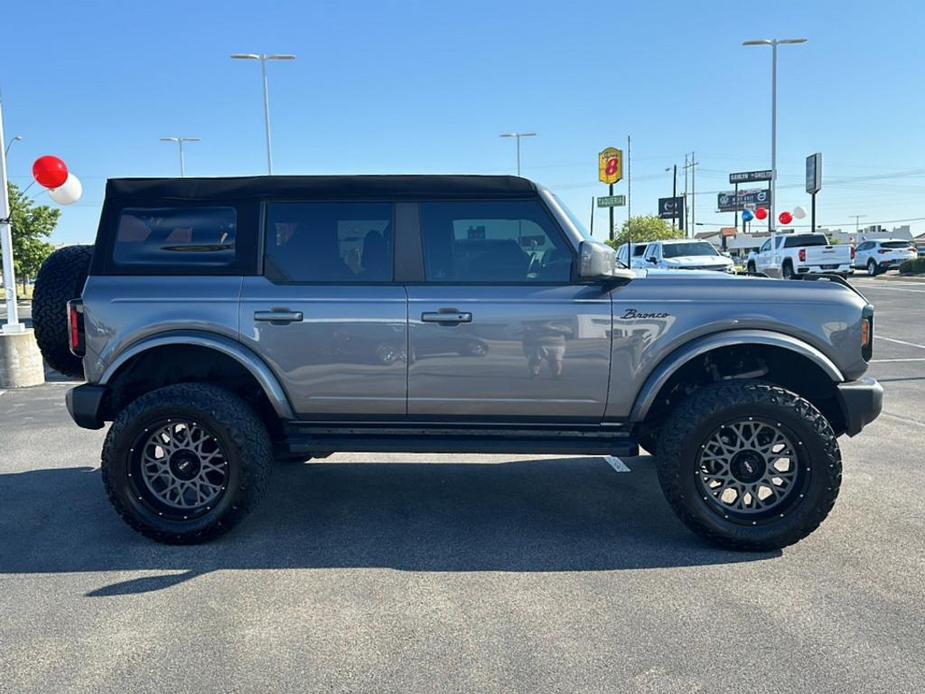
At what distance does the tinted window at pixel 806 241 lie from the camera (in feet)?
92.4

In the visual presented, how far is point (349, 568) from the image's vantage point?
3873 mm

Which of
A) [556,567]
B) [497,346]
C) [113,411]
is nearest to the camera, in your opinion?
[556,567]

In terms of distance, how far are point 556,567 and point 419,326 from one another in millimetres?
1474

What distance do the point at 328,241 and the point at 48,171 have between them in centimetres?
767

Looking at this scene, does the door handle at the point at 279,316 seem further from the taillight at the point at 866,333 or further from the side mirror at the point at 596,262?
the taillight at the point at 866,333

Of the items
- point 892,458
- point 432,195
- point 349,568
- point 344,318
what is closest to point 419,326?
point 344,318

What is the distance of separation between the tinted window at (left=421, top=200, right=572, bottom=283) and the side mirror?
0.18 meters

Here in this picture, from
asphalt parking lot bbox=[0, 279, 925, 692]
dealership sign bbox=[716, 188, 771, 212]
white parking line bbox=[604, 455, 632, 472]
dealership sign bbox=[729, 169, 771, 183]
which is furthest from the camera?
dealership sign bbox=[716, 188, 771, 212]

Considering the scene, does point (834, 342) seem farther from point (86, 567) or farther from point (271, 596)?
point (86, 567)

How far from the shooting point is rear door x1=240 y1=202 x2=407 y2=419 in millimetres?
4160

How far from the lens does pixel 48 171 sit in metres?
10.1

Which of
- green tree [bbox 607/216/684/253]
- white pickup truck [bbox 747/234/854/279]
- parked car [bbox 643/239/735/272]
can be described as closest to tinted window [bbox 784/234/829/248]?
white pickup truck [bbox 747/234/854/279]

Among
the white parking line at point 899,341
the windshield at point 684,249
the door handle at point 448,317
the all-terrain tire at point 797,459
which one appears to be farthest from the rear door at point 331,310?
the windshield at point 684,249

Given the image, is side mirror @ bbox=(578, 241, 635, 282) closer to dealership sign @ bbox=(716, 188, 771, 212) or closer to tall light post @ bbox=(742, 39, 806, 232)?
tall light post @ bbox=(742, 39, 806, 232)
